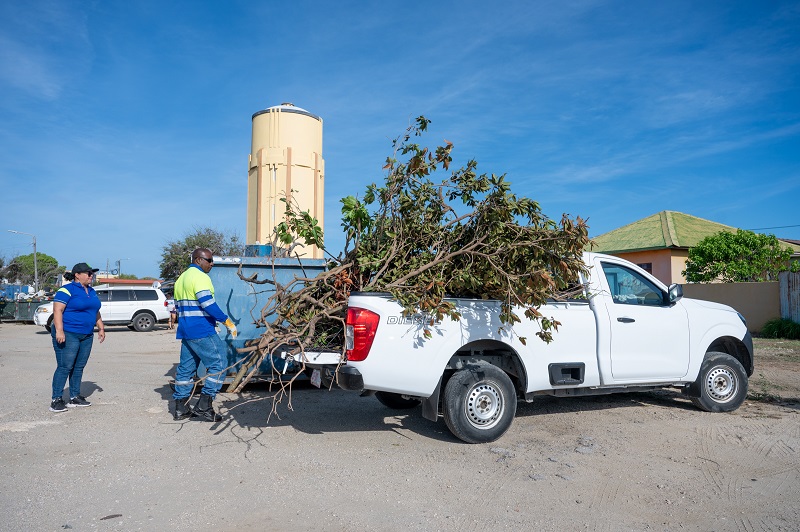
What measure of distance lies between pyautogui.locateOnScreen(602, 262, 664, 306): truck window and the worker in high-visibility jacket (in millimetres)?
4232

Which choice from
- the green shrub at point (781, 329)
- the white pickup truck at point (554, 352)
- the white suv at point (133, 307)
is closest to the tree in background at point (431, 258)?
the white pickup truck at point (554, 352)

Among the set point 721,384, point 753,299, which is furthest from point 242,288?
point 753,299

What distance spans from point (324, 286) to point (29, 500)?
3.16m

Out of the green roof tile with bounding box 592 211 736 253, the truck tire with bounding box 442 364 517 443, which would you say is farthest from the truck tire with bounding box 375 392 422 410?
the green roof tile with bounding box 592 211 736 253

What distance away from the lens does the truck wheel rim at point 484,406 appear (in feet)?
18.8

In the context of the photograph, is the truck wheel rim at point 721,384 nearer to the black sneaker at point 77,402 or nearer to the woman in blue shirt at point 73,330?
the woman in blue shirt at point 73,330

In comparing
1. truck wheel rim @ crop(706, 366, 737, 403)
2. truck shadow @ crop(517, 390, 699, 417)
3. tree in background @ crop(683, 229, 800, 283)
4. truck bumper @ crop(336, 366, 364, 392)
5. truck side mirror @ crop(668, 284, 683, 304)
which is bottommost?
truck shadow @ crop(517, 390, 699, 417)

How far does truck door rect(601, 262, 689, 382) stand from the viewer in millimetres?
6500

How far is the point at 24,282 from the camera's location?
57188 millimetres

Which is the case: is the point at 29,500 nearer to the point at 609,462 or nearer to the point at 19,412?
the point at 19,412

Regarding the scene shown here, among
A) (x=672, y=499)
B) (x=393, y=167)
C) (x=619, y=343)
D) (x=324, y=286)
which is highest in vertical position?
(x=393, y=167)

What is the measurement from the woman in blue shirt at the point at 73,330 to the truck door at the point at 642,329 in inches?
240

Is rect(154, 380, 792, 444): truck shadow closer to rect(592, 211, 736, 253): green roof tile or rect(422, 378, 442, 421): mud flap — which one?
rect(422, 378, 442, 421): mud flap

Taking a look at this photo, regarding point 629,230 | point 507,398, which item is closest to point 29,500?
point 507,398
